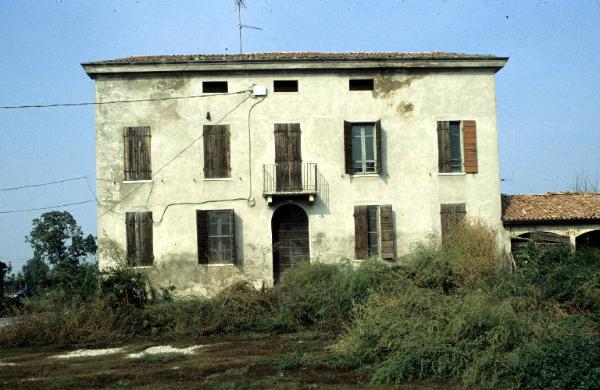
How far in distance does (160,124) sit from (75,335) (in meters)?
7.28

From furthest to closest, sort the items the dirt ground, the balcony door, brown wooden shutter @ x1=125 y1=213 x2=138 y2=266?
the balcony door, brown wooden shutter @ x1=125 y1=213 x2=138 y2=266, the dirt ground

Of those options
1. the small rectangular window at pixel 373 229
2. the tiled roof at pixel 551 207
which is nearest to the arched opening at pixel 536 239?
the tiled roof at pixel 551 207

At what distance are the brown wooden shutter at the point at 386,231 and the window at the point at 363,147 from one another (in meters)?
1.31

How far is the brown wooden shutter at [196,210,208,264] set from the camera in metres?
18.7

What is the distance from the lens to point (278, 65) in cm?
1923

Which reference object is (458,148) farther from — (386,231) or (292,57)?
(292,57)

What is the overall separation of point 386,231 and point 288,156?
399 cm

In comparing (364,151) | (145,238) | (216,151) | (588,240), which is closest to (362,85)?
(364,151)

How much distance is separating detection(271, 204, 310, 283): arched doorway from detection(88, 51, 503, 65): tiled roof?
193 inches

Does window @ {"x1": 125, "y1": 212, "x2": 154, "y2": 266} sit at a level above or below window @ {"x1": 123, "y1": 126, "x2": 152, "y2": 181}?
below

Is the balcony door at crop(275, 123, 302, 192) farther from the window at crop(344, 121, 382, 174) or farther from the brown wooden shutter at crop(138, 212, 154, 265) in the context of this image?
the brown wooden shutter at crop(138, 212, 154, 265)

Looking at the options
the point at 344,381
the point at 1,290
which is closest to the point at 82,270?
the point at 344,381

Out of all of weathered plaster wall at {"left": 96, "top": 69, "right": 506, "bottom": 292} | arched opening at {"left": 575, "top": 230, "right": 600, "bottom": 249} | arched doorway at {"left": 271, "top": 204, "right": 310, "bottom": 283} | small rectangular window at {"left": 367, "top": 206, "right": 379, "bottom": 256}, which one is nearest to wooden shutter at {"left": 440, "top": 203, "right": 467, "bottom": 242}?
weathered plaster wall at {"left": 96, "top": 69, "right": 506, "bottom": 292}

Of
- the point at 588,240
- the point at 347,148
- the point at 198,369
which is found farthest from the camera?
the point at 588,240
